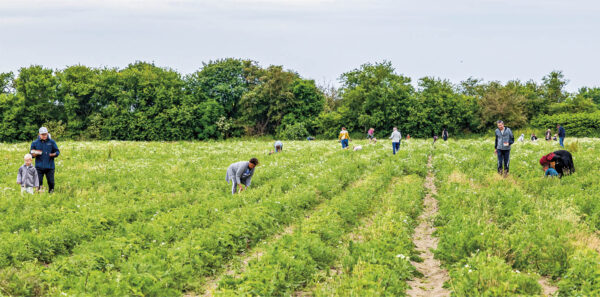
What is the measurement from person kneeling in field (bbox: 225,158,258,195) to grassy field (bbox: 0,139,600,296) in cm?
82

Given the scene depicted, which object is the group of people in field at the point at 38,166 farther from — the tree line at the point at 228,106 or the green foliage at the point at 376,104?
the green foliage at the point at 376,104

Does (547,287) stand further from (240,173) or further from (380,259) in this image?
(240,173)

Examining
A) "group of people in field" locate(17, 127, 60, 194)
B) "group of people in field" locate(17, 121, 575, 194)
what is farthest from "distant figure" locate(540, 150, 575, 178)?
"group of people in field" locate(17, 127, 60, 194)

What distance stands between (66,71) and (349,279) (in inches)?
2970

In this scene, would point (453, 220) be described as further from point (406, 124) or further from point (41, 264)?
point (406, 124)

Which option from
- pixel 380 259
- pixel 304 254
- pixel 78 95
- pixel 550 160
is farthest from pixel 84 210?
pixel 78 95

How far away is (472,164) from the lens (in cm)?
1991

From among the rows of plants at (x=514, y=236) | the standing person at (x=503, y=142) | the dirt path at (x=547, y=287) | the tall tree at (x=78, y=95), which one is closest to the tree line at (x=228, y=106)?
the tall tree at (x=78, y=95)

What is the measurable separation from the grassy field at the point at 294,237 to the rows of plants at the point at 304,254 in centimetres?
3


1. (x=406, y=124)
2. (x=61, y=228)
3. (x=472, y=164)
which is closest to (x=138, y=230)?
(x=61, y=228)

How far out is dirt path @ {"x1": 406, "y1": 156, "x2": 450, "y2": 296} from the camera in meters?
6.67

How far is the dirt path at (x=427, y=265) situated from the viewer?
6668 mm

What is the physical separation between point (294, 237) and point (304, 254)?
106 cm

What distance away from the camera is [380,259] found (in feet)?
23.3
